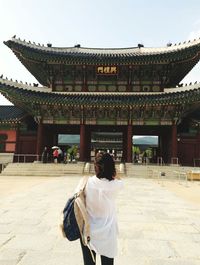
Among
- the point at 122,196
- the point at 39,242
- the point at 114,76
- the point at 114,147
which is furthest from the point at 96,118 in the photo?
the point at 39,242

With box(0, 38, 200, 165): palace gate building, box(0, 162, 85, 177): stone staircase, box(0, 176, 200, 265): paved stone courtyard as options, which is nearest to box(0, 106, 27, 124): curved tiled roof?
box(0, 38, 200, 165): palace gate building

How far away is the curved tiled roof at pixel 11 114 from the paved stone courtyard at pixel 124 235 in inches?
657

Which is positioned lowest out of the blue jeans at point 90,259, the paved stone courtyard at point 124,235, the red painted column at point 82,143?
the paved stone courtyard at point 124,235

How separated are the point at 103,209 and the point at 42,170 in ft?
62.2

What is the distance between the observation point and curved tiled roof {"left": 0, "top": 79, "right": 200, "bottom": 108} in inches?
848

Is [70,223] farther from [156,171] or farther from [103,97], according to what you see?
[103,97]

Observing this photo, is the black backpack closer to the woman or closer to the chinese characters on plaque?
the woman

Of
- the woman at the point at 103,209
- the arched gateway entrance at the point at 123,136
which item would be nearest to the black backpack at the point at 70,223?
the woman at the point at 103,209

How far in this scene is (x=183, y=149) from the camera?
23.9m

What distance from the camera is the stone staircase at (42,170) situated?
2067cm

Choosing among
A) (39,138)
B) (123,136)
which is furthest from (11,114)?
Answer: (123,136)

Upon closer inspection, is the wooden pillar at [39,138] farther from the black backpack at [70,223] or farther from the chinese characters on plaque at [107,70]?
the black backpack at [70,223]

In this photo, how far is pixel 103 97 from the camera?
74.3 feet

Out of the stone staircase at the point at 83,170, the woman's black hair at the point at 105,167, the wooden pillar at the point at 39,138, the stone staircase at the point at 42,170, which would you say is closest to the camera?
the woman's black hair at the point at 105,167
